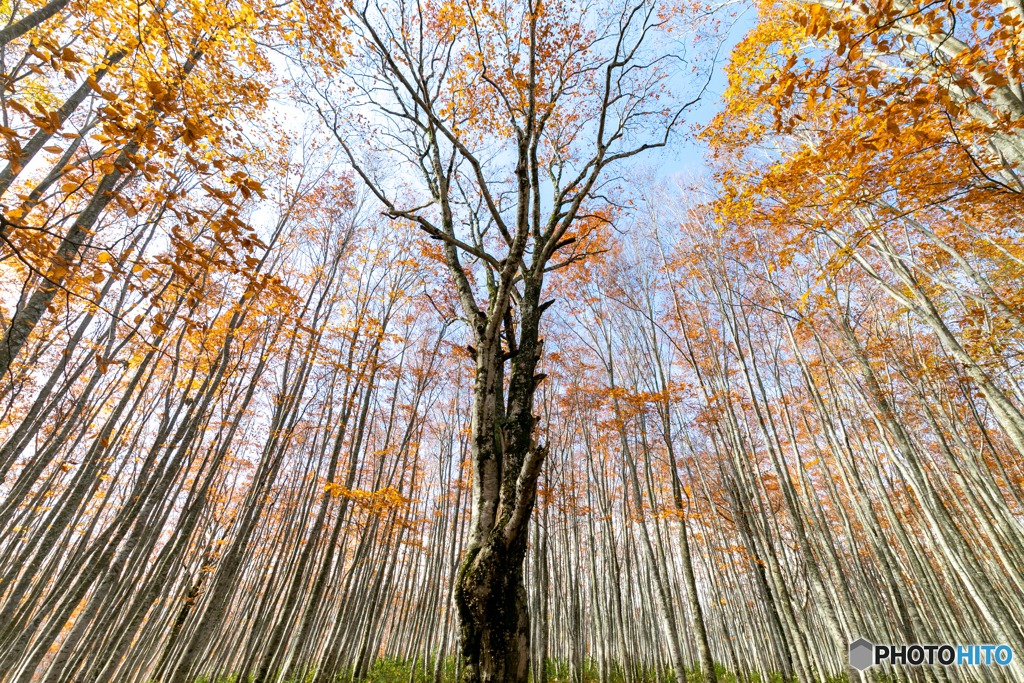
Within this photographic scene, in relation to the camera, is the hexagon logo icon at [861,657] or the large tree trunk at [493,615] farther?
the hexagon logo icon at [861,657]

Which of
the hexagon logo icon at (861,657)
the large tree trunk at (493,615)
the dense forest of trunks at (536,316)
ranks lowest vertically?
the hexagon logo icon at (861,657)

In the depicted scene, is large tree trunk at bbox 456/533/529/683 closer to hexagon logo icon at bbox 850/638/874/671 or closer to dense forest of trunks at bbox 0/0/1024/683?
dense forest of trunks at bbox 0/0/1024/683

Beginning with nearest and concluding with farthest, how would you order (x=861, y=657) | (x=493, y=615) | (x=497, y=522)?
(x=493, y=615) → (x=497, y=522) → (x=861, y=657)

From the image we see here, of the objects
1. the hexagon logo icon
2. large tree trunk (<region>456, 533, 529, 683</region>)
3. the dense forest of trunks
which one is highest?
the dense forest of trunks

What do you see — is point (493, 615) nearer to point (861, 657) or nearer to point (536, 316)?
point (536, 316)

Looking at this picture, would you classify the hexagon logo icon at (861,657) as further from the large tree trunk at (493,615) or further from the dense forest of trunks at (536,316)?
the large tree trunk at (493,615)

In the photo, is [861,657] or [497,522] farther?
[861,657]

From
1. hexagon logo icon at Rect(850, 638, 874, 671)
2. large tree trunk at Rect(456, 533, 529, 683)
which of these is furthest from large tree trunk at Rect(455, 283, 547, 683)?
hexagon logo icon at Rect(850, 638, 874, 671)

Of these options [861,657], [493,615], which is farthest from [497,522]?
[861,657]

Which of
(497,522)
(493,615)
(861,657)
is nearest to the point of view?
(493,615)

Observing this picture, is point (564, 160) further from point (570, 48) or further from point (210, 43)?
point (210, 43)

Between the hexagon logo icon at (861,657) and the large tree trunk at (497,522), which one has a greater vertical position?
the large tree trunk at (497,522)

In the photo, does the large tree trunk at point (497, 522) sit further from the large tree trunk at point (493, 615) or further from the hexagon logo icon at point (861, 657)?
the hexagon logo icon at point (861, 657)

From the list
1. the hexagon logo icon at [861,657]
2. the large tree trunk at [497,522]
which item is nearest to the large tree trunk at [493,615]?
the large tree trunk at [497,522]
